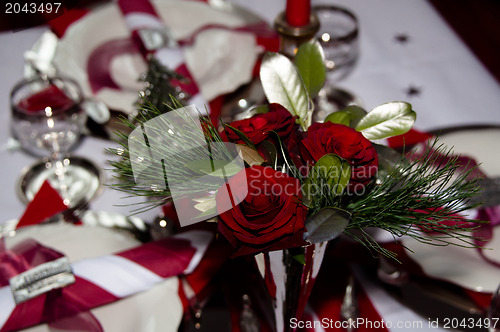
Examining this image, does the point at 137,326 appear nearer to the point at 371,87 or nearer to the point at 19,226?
the point at 19,226

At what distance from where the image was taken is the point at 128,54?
0.97 m

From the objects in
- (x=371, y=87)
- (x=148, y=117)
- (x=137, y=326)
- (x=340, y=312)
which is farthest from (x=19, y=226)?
(x=371, y=87)

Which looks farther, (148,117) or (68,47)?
(68,47)

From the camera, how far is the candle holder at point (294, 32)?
2.53ft

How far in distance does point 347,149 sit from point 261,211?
98 mm

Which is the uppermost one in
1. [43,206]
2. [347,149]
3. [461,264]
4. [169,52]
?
[169,52]

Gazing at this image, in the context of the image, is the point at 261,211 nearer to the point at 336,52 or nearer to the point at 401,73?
the point at 336,52

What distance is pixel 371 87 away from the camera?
3.26 ft

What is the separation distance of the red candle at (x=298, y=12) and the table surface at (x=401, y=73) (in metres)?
0.26

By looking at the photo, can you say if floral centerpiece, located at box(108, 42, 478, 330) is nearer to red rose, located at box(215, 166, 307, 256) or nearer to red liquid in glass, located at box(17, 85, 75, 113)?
red rose, located at box(215, 166, 307, 256)

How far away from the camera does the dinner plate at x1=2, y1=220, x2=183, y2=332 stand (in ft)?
1.92

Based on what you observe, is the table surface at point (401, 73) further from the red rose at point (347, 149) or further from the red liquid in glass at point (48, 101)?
Result: the red rose at point (347, 149)

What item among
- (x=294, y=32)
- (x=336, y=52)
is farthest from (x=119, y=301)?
(x=336, y=52)

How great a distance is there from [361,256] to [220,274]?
0.20 meters
